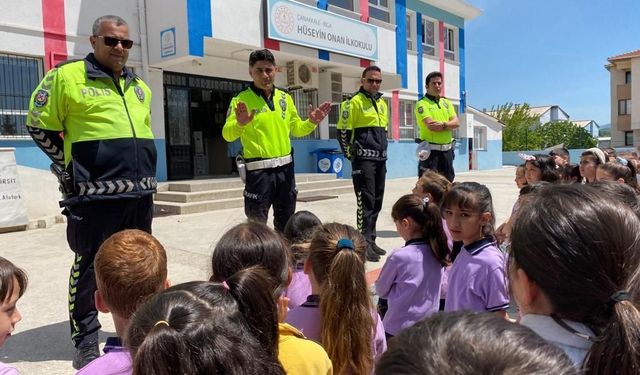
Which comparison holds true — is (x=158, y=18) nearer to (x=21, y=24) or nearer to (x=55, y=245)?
(x=21, y=24)

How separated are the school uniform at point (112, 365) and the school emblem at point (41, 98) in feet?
5.91

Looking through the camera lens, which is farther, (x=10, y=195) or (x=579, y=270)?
(x=10, y=195)

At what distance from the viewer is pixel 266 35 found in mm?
10211

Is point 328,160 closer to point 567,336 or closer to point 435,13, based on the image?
point 435,13

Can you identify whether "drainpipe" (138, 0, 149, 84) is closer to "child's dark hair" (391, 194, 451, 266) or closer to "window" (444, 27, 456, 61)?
"child's dark hair" (391, 194, 451, 266)

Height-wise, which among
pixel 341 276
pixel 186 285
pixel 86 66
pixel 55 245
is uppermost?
pixel 86 66

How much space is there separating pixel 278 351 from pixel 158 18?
30.5 feet

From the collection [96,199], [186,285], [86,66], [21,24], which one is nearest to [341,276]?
[186,285]

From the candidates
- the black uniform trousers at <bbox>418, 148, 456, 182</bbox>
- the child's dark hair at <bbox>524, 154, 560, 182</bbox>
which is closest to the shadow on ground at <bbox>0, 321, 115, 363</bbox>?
the child's dark hair at <bbox>524, 154, 560, 182</bbox>

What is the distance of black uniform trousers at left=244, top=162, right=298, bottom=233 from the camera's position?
3.74m

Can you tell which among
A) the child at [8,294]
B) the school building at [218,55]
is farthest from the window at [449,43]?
the child at [8,294]

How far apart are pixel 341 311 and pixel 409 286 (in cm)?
77

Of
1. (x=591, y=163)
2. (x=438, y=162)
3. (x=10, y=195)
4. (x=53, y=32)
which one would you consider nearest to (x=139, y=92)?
(x=438, y=162)

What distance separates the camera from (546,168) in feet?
14.5
